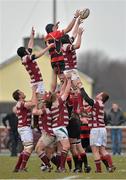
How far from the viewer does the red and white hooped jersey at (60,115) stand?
19.3 metres

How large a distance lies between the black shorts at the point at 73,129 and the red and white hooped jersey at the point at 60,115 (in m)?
0.65

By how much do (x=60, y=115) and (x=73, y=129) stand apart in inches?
33.9

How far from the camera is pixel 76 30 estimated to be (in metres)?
20.6

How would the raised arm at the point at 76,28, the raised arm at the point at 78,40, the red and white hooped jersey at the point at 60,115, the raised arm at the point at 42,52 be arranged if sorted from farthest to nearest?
the raised arm at the point at 76,28
the raised arm at the point at 78,40
the raised arm at the point at 42,52
the red and white hooped jersey at the point at 60,115

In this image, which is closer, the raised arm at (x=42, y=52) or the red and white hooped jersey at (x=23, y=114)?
the raised arm at (x=42, y=52)

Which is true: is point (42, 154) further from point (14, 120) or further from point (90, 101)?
point (14, 120)

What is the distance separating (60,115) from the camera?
19.3 m

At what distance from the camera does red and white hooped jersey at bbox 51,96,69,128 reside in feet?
63.4

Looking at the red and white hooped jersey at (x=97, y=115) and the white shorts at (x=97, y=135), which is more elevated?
the red and white hooped jersey at (x=97, y=115)

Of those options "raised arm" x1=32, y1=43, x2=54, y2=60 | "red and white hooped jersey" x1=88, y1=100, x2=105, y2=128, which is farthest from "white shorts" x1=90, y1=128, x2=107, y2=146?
"raised arm" x1=32, y1=43, x2=54, y2=60

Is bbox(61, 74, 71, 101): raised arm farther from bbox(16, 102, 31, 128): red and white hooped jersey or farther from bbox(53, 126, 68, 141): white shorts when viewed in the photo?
bbox(16, 102, 31, 128): red and white hooped jersey

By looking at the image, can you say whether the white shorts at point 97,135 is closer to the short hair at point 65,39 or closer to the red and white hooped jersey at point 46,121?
the red and white hooped jersey at point 46,121

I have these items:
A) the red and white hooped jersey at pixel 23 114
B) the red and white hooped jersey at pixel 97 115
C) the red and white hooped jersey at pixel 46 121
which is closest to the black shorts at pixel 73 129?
the red and white hooped jersey at pixel 97 115

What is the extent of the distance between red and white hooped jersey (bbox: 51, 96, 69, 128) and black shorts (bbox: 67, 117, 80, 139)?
0.65 meters
